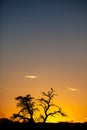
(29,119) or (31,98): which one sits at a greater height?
(31,98)

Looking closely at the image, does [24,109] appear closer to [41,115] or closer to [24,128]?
[41,115]

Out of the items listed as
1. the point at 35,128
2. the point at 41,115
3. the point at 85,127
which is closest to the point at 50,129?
the point at 35,128

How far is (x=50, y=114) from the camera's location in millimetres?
56656

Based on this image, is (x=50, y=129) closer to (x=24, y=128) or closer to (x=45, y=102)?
(x=24, y=128)

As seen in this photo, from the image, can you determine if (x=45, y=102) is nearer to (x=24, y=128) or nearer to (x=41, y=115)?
(x=41, y=115)

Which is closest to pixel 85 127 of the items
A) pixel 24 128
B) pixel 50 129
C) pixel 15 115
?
pixel 50 129

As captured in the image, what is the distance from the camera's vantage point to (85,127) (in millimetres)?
36875

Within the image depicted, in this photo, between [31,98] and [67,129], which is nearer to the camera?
[67,129]

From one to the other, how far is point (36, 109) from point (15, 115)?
4.21 meters

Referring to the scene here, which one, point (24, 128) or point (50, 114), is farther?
point (50, 114)

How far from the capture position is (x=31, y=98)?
5634 centimetres

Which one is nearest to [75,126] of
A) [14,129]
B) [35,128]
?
[35,128]

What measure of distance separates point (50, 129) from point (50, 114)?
20.3m

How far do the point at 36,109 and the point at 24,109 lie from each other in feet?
7.50
